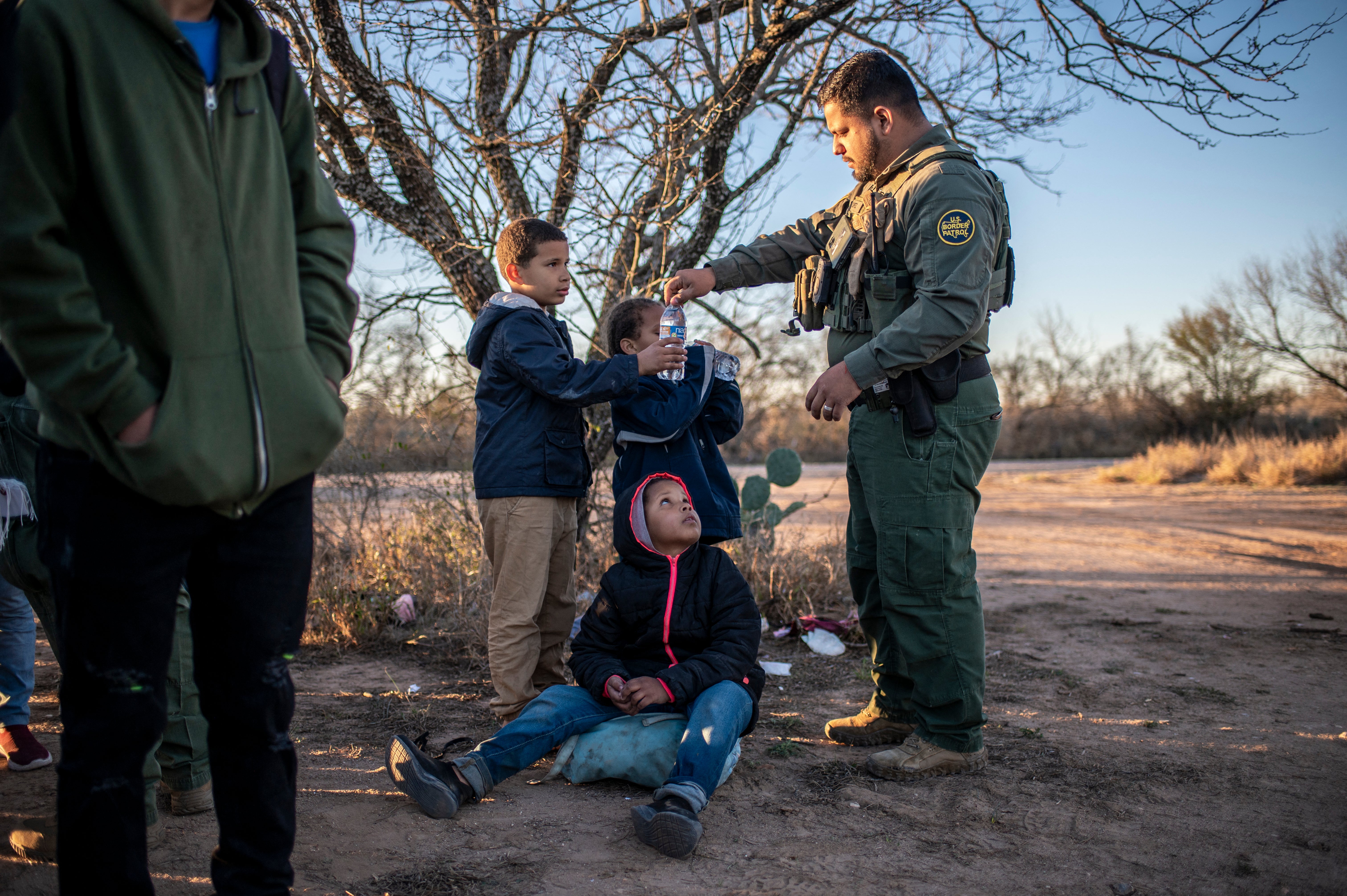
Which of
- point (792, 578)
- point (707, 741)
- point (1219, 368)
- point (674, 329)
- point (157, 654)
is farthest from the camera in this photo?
point (1219, 368)

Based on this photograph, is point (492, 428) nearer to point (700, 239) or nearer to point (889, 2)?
point (700, 239)

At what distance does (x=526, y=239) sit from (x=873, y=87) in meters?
1.43

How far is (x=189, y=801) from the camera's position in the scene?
2488 millimetres

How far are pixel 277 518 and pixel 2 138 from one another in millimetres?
745

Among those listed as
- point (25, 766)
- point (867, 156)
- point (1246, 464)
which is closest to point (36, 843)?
point (25, 766)

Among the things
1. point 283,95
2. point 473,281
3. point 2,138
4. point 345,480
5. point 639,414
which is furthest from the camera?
point 345,480

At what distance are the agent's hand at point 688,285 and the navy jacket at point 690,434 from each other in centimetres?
21

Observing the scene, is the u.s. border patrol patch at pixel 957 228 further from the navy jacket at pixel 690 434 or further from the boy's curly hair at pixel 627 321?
the boy's curly hair at pixel 627 321

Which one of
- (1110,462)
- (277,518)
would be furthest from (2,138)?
(1110,462)

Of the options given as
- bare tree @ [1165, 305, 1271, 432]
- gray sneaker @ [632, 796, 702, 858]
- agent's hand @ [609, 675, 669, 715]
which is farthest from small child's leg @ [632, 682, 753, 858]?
bare tree @ [1165, 305, 1271, 432]

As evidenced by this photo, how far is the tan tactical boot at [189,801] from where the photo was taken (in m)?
2.48

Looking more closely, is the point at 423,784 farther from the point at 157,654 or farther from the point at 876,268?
the point at 876,268

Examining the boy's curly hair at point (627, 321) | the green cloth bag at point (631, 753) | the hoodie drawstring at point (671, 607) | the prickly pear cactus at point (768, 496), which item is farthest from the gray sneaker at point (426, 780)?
the prickly pear cactus at point (768, 496)

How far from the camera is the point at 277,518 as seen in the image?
5.17ft
